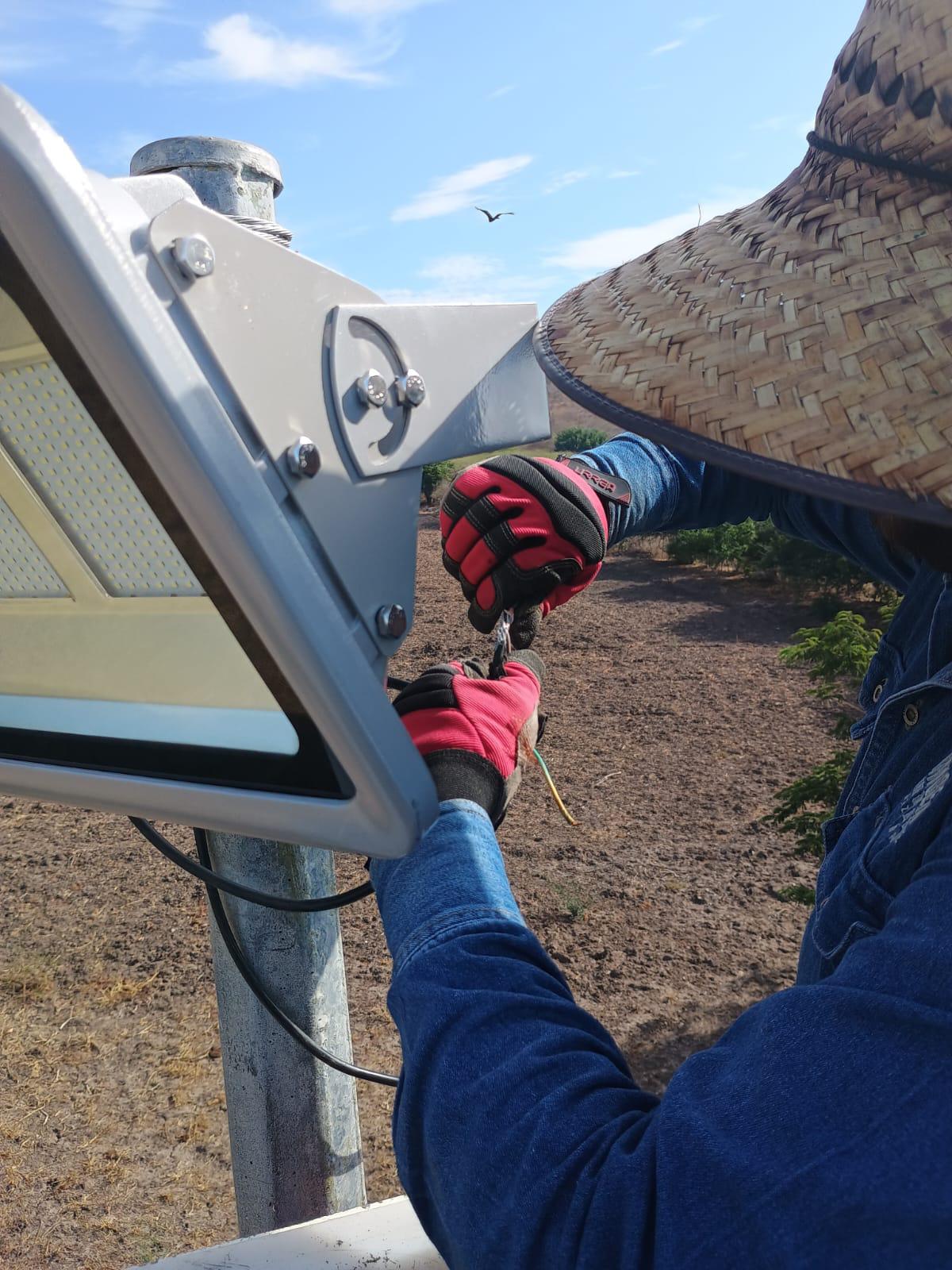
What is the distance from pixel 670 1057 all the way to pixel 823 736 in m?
2.97

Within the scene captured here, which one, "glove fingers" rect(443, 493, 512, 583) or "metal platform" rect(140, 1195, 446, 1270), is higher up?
"glove fingers" rect(443, 493, 512, 583)

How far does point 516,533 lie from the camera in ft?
4.35

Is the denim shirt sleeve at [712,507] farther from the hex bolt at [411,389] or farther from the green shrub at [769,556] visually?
the green shrub at [769,556]

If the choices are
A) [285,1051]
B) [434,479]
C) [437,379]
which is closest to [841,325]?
Result: [437,379]

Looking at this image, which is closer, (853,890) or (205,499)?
(205,499)

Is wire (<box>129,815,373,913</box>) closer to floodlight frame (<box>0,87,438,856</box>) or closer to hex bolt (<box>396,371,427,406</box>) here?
floodlight frame (<box>0,87,438,856</box>)

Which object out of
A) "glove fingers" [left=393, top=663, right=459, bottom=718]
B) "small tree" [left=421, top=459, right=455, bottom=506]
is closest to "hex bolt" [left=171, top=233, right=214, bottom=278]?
"glove fingers" [left=393, top=663, right=459, bottom=718]

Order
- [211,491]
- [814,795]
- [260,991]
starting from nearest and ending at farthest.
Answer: [211,491]
[260,991]
[814,795]

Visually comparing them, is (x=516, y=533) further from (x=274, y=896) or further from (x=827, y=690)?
(x=827, y=690)

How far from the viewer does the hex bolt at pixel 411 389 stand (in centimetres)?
98

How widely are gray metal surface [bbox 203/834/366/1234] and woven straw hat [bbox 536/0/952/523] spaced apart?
2.78 feet

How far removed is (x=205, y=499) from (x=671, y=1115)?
60 cm

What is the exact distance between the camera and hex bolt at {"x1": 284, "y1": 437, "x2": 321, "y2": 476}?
0.83m

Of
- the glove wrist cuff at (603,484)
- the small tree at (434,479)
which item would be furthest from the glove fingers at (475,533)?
the small tree at (434,479)
